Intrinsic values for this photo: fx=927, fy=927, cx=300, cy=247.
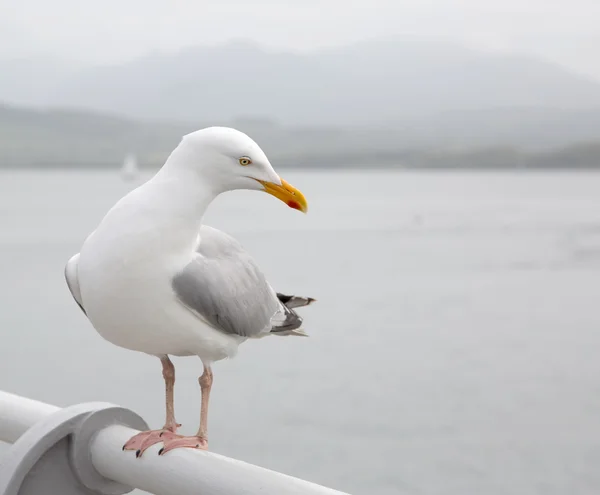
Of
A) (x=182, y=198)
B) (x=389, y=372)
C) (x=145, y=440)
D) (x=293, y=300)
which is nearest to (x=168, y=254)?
(x=182, y=198)

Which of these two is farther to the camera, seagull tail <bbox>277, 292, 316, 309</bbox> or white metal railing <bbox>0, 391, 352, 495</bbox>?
seagull tail <bbox>277, 292, 316, 309</bbox>

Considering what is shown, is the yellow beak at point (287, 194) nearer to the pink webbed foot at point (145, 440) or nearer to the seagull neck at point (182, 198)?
the seagull neck at point (182, 198)

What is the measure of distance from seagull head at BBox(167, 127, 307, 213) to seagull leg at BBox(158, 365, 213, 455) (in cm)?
26

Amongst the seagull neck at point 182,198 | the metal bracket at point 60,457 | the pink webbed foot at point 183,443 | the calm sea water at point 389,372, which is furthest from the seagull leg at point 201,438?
the calm sea water at point 389,372

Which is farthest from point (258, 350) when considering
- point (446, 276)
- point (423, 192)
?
point (423, 192)

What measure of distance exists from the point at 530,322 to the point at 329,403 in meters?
5.51

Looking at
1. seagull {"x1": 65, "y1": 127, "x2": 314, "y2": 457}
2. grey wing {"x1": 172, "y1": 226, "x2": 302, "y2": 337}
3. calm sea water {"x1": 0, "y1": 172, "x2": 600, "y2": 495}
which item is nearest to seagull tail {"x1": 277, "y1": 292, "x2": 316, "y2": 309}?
grey wing {"x1": 172, "y1": 226, "x2": 302, "y2": 337}

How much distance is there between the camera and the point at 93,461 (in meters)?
1.10

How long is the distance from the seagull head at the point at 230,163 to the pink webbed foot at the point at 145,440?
11.4 inches

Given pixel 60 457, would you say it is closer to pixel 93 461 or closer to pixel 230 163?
pixel 93 461

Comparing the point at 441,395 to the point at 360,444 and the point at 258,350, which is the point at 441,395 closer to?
the point at 360,444

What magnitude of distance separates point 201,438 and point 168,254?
0.25m

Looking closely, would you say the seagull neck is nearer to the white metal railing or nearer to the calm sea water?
the white metal railing

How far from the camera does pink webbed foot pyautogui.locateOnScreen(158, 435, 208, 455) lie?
1028 millimetres
